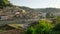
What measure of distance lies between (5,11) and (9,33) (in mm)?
17420

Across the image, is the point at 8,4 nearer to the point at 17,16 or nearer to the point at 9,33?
the point at 17,16

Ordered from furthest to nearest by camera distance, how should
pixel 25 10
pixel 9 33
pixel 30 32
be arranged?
1. pixel 25 10
2. pixel 9 33
3. pixel 30 32

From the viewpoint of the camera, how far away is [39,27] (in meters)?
11.5

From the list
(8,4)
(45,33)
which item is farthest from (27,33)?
(8,4)

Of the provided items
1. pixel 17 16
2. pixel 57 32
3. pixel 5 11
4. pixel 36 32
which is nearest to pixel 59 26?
pixel 57 32

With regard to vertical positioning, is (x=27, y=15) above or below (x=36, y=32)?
below

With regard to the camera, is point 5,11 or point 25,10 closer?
point 5,11

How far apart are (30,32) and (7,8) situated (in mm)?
23568

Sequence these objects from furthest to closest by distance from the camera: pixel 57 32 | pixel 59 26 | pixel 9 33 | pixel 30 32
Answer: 1. pixel 9 33
2. pixel 59 26
3. pixel 57 32
4. pixel 30 32

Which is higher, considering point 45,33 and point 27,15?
point 45,33

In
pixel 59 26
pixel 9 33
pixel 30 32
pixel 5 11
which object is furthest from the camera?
pixel 5 11

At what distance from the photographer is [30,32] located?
10945mm

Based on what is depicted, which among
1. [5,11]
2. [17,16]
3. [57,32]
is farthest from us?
[5,11]

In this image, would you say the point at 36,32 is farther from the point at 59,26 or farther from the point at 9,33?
the point at 9,33
